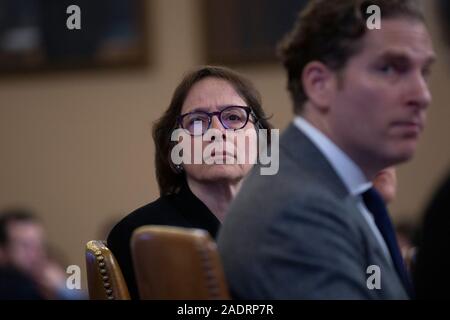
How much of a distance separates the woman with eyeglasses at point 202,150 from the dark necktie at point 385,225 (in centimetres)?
55

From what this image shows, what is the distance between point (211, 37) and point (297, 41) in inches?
176

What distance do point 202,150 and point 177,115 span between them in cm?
13

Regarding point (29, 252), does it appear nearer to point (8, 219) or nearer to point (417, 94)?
point (8, 219)

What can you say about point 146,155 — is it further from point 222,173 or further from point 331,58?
point 331,58

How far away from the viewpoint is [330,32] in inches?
70.9

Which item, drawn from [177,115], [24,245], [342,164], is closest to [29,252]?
[24,245]

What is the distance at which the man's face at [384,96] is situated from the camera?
176 cm

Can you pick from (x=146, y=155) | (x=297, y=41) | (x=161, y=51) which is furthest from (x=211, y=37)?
(x=297, y=41)

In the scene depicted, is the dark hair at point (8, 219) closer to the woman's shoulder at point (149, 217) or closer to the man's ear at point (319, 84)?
the woman's shoulder at point (149, 217)

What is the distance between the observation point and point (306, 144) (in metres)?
1.78

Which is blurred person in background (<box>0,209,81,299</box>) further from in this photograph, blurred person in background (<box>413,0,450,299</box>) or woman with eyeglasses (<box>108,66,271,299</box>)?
blurred person in background (<box>413,0,450,299</box>)

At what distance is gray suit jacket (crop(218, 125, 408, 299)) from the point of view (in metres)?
1.63

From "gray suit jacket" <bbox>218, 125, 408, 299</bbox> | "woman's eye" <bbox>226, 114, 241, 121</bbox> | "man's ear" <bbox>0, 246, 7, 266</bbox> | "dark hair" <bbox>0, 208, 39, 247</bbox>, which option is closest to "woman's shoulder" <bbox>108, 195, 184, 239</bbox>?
"woman's eye" <bbox>226, 114, 241, 121</bbox>

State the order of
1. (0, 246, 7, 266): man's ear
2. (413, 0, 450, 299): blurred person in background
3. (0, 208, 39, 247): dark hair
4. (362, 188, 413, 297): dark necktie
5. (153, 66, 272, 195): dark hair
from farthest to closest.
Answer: (0, 208, 39, 247): dark hair, (0, 246, 7, 266): man's ear, (153, 66, 272, 195): dark hair, (362, 188, 413, 297): dark necktie, (413, 0, 450, 299): blurred person in background
